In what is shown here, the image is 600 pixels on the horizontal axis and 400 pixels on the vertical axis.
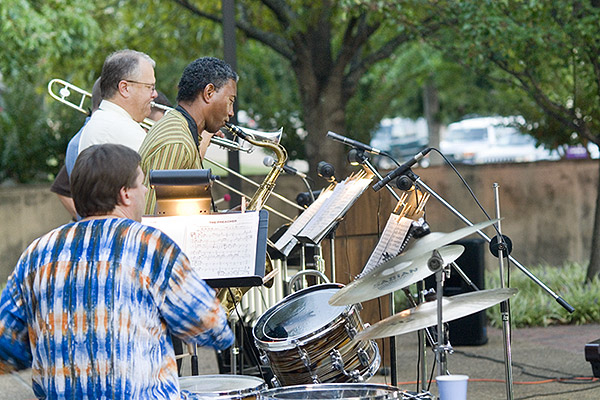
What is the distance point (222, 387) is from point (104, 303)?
1.03m

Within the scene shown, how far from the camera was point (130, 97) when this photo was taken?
15.8ft

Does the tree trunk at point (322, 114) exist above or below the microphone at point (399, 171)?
above

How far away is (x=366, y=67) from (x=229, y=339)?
28.3 feet

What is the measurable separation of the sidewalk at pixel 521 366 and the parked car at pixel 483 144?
51.3ft

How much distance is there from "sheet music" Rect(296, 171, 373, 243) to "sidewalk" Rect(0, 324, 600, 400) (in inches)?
73.9

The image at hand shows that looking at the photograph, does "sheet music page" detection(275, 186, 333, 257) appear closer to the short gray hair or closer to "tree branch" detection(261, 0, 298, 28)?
the short gray hair

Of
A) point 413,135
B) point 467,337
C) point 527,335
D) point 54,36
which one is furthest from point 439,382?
point 413,135

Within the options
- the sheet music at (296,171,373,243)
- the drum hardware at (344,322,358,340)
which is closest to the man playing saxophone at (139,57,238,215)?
the sheet music at (296,171,373,243)

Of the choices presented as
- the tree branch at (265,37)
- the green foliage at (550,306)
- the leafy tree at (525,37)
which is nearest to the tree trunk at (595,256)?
the leafy tree at (525,37)

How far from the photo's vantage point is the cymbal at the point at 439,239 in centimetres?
317

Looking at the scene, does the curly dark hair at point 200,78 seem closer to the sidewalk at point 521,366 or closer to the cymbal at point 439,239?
the cymbal at point 439,239

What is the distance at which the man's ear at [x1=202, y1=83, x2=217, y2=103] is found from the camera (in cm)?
449

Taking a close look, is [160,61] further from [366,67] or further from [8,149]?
[366,67]

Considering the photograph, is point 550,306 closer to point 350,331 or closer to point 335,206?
point 335,206
